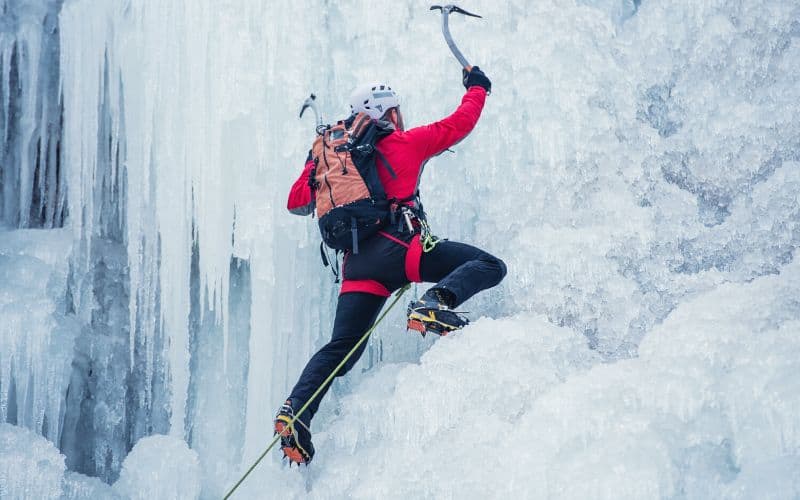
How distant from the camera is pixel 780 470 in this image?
242 cm

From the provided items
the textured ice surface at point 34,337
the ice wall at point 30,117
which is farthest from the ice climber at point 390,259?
the ice wall at point 30,117

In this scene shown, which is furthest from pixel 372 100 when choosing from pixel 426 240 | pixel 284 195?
pixel 284 195

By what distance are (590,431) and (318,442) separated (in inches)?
59.0

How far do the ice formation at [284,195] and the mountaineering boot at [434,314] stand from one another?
42cm

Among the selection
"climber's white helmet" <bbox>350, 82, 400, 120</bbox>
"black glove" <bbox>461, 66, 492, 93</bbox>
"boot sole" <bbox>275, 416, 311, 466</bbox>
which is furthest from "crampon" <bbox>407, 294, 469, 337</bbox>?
"black glove" <bbox>461, 66, 492, 93</bbox>

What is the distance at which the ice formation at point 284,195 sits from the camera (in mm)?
4375

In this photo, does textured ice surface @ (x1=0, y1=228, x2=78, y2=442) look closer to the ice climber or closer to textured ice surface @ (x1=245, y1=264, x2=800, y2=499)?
textured ice surface @ (x1=245, y1=264, x2=800, y2=499)

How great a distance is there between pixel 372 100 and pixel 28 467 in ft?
8.82

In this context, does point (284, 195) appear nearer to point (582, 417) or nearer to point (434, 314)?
point (434, 314)

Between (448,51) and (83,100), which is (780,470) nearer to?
(448,51)

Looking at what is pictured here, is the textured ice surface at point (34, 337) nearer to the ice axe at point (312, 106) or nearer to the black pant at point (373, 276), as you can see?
the ice axe at point (312, 106)

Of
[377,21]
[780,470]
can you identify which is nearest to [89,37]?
[377,21]

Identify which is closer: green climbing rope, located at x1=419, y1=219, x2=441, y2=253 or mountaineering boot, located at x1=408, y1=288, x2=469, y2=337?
mountaineering boot, located at x1=408, y1=288, x2=469, y2=337

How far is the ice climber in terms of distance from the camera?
342 cm
